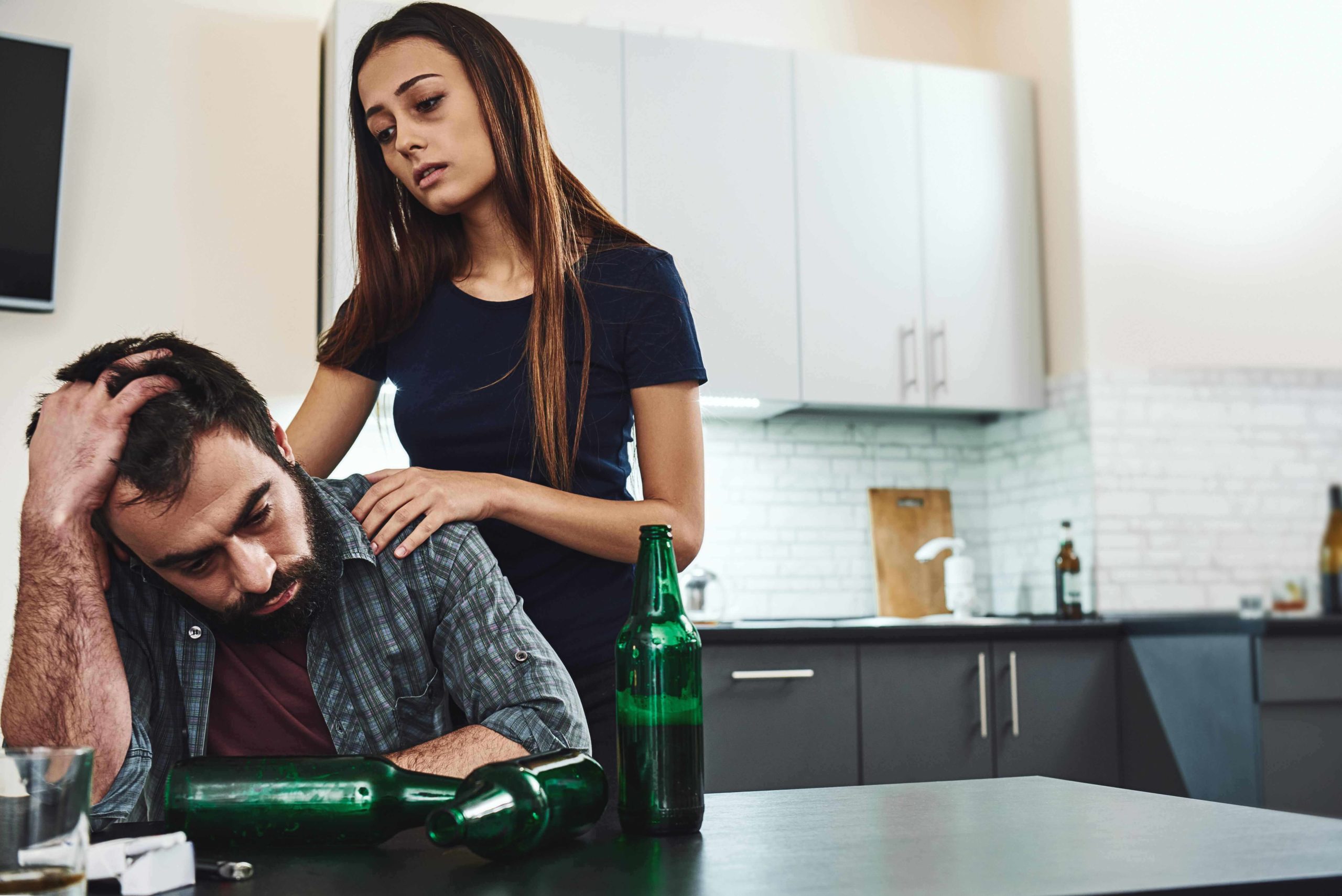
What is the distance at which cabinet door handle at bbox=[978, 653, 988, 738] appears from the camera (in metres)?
3.30

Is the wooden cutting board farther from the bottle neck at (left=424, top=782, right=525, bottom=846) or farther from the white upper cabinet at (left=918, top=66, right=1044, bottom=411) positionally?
the bottle neck at (left=424, top=782, right=525, bottom=846)

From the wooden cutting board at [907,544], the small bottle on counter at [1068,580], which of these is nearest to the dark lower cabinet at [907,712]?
the small bottle on counter at [1068,580]

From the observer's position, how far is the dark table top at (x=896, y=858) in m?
0.76

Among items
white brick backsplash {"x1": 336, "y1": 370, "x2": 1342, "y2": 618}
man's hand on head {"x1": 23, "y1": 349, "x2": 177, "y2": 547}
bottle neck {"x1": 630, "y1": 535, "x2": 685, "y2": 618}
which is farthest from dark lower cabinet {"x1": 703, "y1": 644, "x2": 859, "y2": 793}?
bottle neck {"x1": 630, "y1": 535, "x2": 685, "y2": 618}

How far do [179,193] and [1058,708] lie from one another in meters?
2.69

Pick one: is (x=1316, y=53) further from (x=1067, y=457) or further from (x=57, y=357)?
(x=57, y=357)

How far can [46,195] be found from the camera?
3172 mm

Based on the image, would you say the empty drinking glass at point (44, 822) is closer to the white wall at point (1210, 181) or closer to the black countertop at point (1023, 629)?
the black countertop at point (1023, 629)

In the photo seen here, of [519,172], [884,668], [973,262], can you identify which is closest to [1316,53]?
[973,262]

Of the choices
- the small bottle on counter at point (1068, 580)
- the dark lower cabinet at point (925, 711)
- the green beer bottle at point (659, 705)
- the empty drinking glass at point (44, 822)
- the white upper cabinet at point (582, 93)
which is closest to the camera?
the empty drinking glass at point (44, 822)

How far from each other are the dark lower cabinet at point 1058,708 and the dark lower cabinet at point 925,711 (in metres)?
0.05

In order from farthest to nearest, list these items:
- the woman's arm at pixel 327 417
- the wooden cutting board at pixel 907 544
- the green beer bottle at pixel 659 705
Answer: the wooden cutting board at pixel 907 544 < the woman's arm at pixel 327 417 < the green beer bottle at pixel 659 705

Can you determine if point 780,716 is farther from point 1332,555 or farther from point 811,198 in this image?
point 1332,555

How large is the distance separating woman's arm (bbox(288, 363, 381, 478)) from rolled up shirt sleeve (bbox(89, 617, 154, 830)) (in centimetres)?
44
